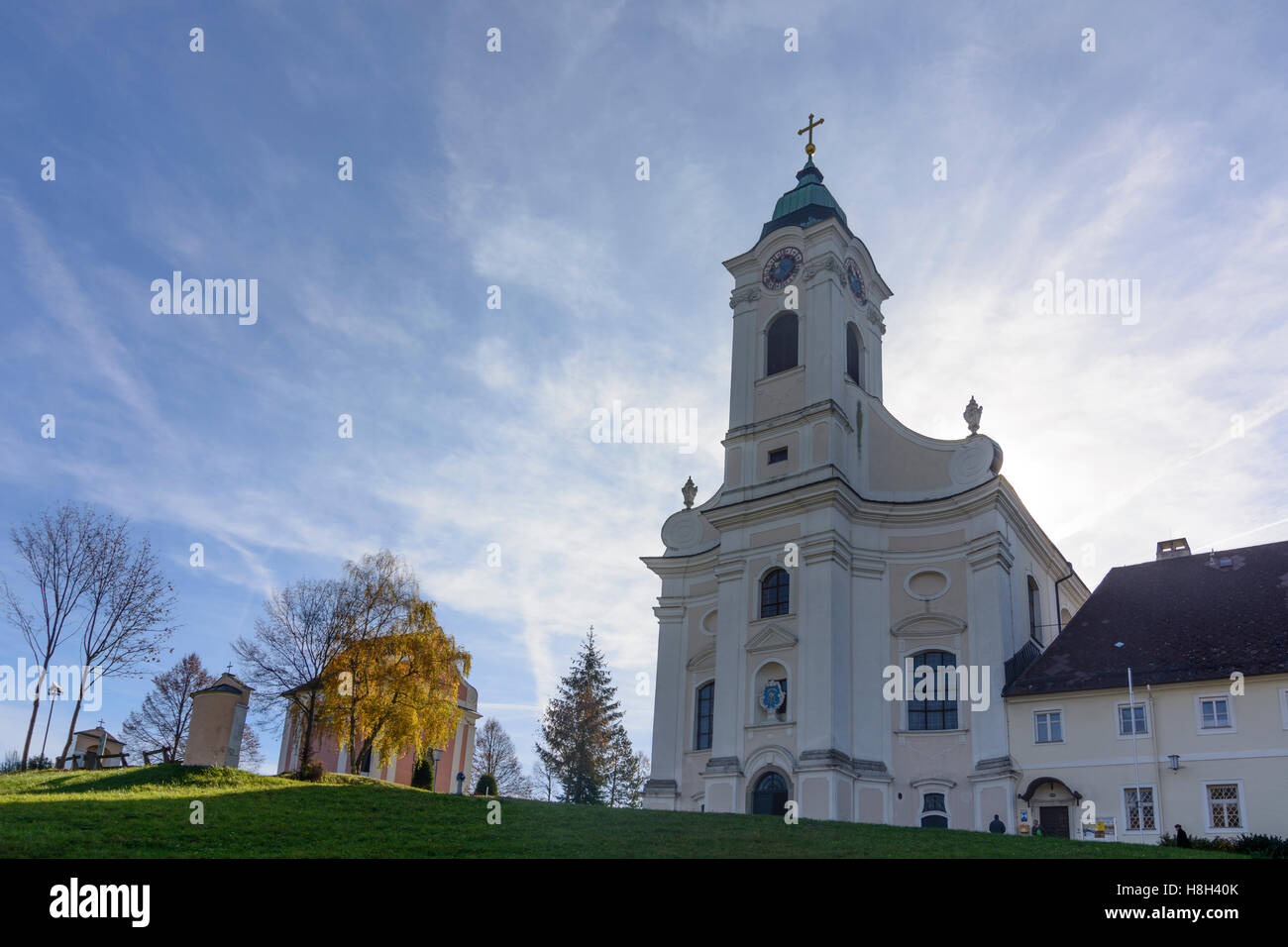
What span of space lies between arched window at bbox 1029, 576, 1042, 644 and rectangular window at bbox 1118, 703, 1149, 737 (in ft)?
22.6

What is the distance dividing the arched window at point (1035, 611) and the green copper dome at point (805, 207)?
1526 cm

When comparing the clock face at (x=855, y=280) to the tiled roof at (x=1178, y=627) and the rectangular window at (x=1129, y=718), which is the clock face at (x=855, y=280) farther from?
the rectangular window at (x=1129, y=718)

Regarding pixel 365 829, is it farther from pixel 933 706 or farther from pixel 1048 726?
pixel 1048 726

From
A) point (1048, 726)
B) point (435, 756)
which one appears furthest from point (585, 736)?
point (1048, 726)

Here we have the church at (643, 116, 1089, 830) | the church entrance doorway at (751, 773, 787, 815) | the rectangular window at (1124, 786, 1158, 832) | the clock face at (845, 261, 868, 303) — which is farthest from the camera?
the clock face at (845, 261, 868, 303)

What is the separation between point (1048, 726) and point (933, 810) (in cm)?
440

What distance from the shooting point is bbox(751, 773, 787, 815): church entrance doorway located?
33250mm

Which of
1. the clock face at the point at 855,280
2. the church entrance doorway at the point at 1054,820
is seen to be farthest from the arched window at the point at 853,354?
the church entrance doorway at the point at 1054,820

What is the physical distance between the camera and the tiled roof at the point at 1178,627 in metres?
29.5

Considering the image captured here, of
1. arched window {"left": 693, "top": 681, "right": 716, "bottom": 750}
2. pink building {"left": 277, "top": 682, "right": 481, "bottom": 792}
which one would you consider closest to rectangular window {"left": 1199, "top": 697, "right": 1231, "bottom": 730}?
arched window {"left": 693, "top": 681, "right": 716, "bottom": 750}

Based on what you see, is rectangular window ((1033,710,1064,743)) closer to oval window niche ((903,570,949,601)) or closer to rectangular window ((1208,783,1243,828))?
rectangular window ((1208,783,1243,828))
